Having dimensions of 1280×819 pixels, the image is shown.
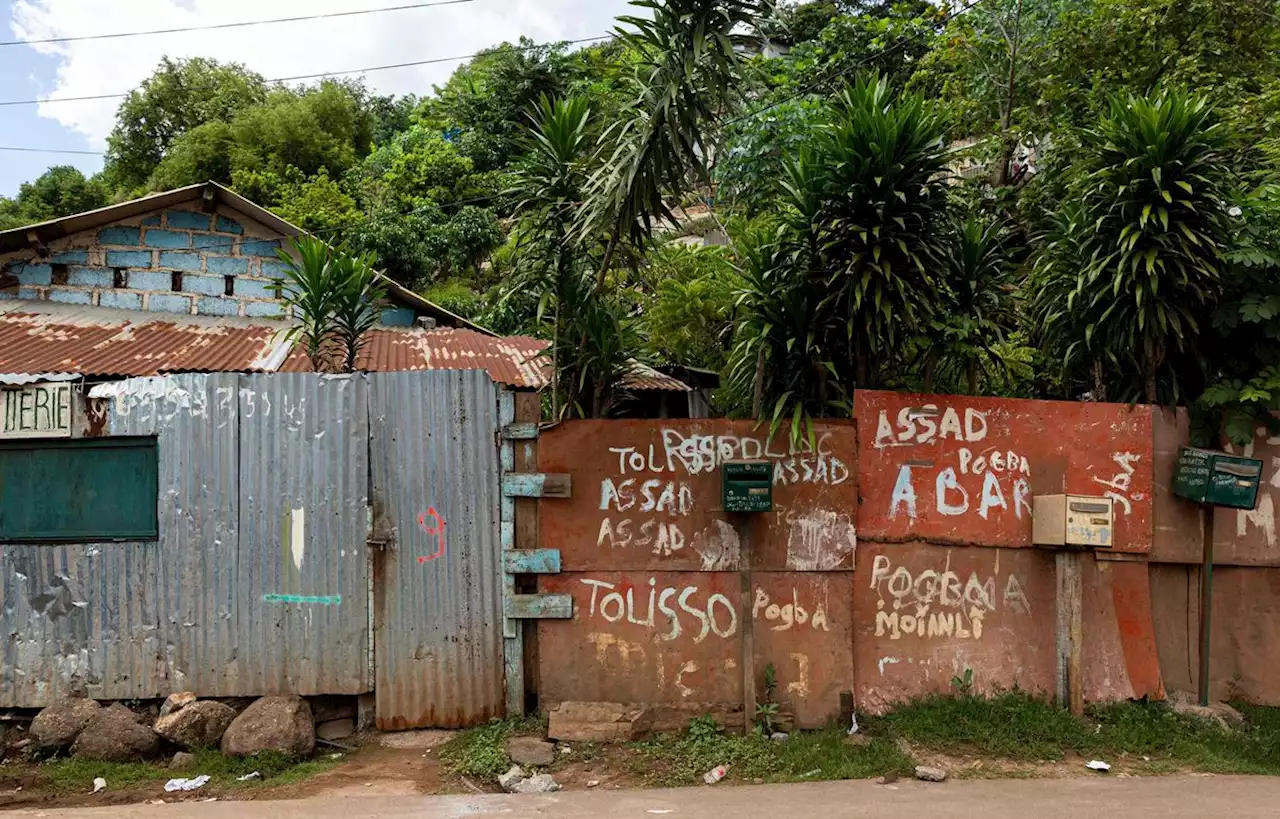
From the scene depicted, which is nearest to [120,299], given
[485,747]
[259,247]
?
[259,247]

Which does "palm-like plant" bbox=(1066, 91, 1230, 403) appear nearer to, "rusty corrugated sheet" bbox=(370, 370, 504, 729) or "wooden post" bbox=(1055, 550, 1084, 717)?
Answer: "wooden post" bbox=(1055, 550, 1084, 717)

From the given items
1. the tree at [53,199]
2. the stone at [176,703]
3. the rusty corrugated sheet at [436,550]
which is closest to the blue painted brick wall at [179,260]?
the rusty corrugated sheet at [436,550]

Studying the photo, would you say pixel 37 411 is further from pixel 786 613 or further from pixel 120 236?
pixel 120 236

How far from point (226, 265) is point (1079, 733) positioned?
36.9 feet

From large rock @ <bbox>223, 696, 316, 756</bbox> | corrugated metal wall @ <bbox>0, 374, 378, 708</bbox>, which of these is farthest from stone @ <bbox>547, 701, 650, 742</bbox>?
large rock @ <bbox>223, 696, 316, 756</bbox>

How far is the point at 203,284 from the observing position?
11281 mm

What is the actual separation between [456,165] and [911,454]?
66.9 feet

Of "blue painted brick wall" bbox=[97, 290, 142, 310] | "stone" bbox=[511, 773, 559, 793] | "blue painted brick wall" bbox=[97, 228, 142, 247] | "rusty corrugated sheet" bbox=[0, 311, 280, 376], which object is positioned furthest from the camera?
"blue painted brick wall" bbox=[97, 228, 142, 247]

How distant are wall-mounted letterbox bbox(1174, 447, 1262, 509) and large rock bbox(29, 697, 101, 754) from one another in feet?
25.8

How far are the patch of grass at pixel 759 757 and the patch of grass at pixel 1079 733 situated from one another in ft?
1.25

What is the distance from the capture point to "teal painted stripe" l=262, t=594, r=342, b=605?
5.77 meters

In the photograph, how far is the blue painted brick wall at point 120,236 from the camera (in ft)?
36.1

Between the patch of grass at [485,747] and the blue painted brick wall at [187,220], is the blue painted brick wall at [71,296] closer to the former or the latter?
the blue painted brick wall at [187,220]

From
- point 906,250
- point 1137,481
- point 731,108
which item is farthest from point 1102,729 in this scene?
point 731,108
